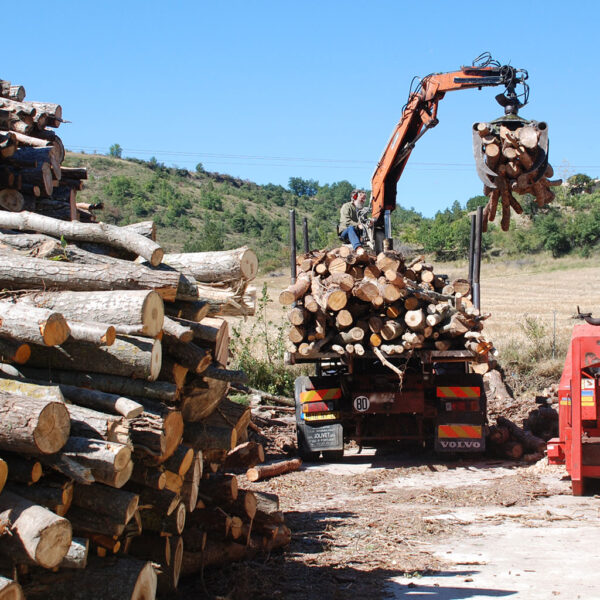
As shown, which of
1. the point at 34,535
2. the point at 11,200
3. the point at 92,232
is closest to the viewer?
the point at 34,535

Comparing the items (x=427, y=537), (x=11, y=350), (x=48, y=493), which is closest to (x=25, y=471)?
(x=48, y=493)

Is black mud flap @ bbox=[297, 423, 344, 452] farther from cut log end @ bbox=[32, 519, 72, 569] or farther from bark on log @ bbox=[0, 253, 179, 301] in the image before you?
cut log end @ bbox=[32, 519, 72, 569]

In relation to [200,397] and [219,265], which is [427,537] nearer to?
[200,397]

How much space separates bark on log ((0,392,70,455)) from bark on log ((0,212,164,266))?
189 cm

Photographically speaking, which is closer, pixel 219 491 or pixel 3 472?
pixel 3 472

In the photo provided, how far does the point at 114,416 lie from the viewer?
4742mm

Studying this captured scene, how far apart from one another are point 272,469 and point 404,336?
2.40 m

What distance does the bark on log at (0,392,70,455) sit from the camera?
412cm

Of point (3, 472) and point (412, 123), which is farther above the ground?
point (412, 123)

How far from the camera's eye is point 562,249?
157ft

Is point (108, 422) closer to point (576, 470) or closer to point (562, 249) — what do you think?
point (576, 470)

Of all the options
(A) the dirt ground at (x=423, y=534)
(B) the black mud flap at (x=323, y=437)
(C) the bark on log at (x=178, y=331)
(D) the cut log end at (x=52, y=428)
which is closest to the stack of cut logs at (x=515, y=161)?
(A) the dirt ground at (x=423, y=534)

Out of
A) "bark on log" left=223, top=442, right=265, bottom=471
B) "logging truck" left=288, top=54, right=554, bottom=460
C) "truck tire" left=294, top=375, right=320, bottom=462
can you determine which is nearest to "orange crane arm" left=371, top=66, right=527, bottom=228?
"logging truck" left=288, top=54, right=554, bottom=460

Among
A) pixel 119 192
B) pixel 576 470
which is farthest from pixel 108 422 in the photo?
pixel 119 192
